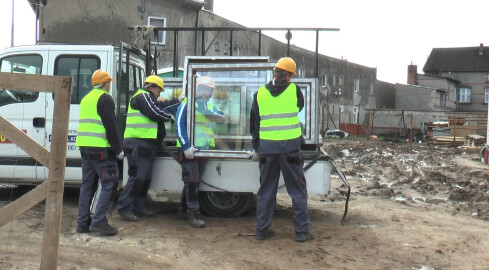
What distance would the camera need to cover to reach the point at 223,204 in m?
6.73

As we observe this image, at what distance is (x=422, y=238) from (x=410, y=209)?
7.19ft

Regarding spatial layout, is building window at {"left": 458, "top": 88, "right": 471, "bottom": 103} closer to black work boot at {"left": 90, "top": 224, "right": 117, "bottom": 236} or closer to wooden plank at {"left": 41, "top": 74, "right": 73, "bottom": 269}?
black work boot at {"left": 90, "top": 224, "right": 117, "bottom": 236}

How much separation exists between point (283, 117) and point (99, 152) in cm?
215

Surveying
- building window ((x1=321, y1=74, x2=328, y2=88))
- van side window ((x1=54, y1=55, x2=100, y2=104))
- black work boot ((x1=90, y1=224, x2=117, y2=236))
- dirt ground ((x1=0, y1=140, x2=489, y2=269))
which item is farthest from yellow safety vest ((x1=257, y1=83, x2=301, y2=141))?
building window ((x1=321, y1=74, x2=328, y2=88))

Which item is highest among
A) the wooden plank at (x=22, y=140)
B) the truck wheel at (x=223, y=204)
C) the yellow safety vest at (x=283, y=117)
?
the yellow safety vest at (x=283, y=117)

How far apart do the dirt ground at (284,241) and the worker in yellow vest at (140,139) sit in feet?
1.18

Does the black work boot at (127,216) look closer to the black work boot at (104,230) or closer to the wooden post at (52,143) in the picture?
the black work boot at (104,230)

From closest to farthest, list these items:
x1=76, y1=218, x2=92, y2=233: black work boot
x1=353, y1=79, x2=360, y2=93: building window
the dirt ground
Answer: the dirt ground → x1=76, y1=218, x2=92, y2=233: black work boot → x1=353, y1=79, x2=360, y2=93: building window

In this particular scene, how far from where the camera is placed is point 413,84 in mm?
53438

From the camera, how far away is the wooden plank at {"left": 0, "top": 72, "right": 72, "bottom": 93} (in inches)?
140

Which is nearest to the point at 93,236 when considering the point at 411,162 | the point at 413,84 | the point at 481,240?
the point at 481,240

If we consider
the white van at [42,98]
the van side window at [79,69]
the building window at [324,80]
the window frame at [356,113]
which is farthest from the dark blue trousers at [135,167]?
the window frame at [356,113]

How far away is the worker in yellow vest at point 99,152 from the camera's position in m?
5.71

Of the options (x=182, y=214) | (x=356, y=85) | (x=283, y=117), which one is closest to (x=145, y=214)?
(x=182, y=214)
